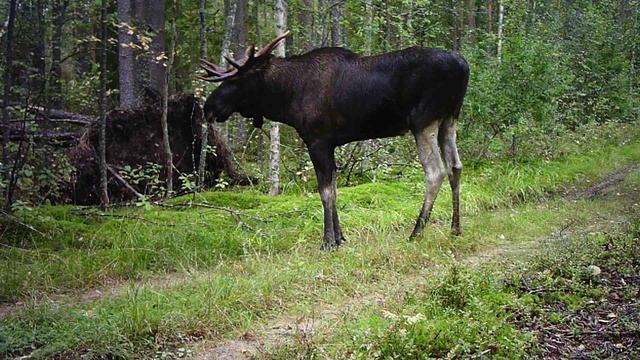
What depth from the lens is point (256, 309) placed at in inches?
205

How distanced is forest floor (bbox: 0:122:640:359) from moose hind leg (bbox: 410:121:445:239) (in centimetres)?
26

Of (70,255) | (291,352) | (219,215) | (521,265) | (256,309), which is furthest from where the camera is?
(219,215)

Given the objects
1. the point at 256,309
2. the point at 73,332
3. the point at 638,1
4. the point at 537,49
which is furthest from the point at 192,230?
the point at 638,1

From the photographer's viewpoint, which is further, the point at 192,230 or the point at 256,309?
the point at 192,230

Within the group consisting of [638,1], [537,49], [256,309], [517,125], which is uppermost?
[638,1]

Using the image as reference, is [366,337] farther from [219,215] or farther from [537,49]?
[537,49]

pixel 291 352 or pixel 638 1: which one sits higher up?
pixel 638 1

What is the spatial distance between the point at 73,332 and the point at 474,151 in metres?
9.77

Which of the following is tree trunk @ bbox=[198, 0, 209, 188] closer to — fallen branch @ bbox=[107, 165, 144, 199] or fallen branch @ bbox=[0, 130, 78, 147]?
fallen branch @ bbox=[107, 165, 144, 199]

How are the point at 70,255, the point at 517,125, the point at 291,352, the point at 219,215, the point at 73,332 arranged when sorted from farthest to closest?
the point at 517,125
the point at 219,215
the point at 70,255
the point at 73,332
the point at 291,352

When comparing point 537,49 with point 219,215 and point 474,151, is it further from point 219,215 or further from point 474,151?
point 219,215

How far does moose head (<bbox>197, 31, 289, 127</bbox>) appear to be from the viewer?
7.65 meters

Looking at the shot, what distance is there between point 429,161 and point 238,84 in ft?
7.92

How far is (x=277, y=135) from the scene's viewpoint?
407 inches
